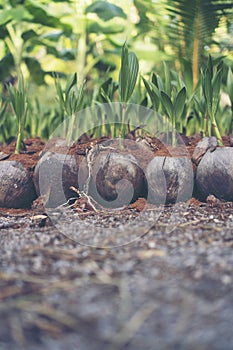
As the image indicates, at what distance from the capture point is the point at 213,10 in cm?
371

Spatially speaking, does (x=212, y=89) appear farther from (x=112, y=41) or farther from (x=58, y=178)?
(x=112, y=41)

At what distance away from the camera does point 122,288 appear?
126 cm

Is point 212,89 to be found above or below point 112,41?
below

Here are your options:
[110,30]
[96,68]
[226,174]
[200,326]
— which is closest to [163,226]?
[226,174]

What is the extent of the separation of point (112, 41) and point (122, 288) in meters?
4.61

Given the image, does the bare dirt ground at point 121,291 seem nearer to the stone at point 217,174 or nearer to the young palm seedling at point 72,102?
the stone at point 217,174

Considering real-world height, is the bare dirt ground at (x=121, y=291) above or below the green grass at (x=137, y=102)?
below

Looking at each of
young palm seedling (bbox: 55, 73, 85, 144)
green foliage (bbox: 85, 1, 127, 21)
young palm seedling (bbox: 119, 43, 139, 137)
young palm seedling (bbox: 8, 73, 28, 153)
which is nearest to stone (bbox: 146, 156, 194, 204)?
young palm seedling (bbox: 119, 43, 139, 137)

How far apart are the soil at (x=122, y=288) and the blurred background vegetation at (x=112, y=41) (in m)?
1.10

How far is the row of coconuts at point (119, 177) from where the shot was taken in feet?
6.92

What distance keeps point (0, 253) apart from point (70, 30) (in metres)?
4.04

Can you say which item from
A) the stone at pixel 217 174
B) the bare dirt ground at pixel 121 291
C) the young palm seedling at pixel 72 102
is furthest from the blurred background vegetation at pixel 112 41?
the bare dirt ground at pixel 121 291

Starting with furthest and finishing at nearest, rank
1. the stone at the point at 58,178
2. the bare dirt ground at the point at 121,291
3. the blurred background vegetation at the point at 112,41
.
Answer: the blurred background vegetation at the point at 112,41 < the stone at the point at 58,178 < the bare dirt ground at the point at 121,291

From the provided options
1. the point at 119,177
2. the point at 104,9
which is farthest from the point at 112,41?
the point at 119,177
